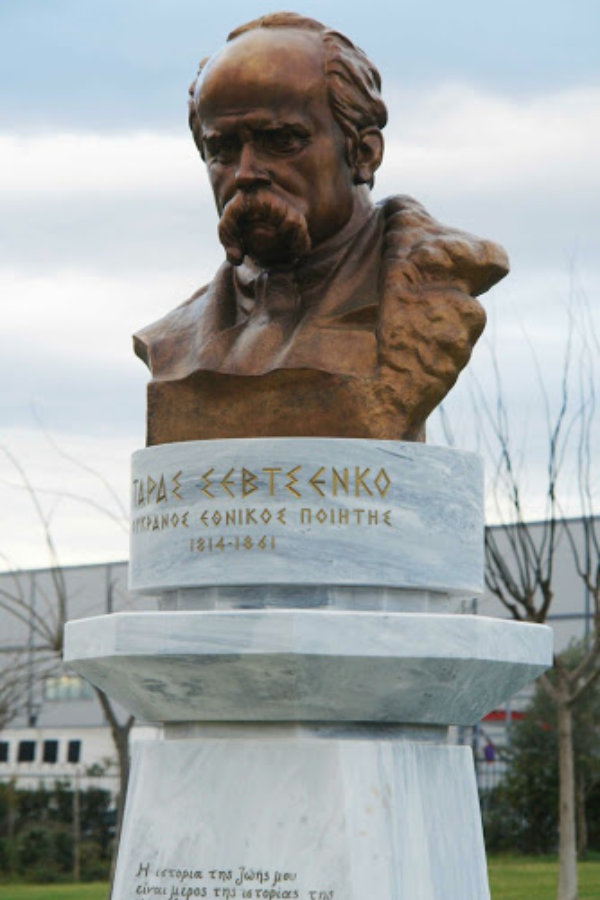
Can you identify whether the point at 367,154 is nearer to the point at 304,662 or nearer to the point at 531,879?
the point at 304,662

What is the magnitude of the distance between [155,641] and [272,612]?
556mm

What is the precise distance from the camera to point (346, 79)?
7996 mm

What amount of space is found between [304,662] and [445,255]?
2111mm

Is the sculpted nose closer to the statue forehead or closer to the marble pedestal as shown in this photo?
the statue forehead

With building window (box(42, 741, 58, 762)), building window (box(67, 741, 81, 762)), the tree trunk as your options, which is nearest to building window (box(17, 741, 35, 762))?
building window (box(42, 741, 58, 762))

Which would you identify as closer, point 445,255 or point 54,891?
point 445,255

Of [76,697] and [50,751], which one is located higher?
[76,697]

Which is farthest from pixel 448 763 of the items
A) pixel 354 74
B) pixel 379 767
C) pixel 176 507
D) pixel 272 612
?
pixel 354 74

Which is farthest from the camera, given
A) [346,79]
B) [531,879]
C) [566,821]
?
[531,879]

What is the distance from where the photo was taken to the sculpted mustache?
7.83 m

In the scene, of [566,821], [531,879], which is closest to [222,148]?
[566,821]

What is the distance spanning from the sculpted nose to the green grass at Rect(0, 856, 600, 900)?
29.6 feet

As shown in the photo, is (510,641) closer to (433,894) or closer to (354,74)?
(433,894)

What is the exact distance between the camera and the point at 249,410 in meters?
7.93
